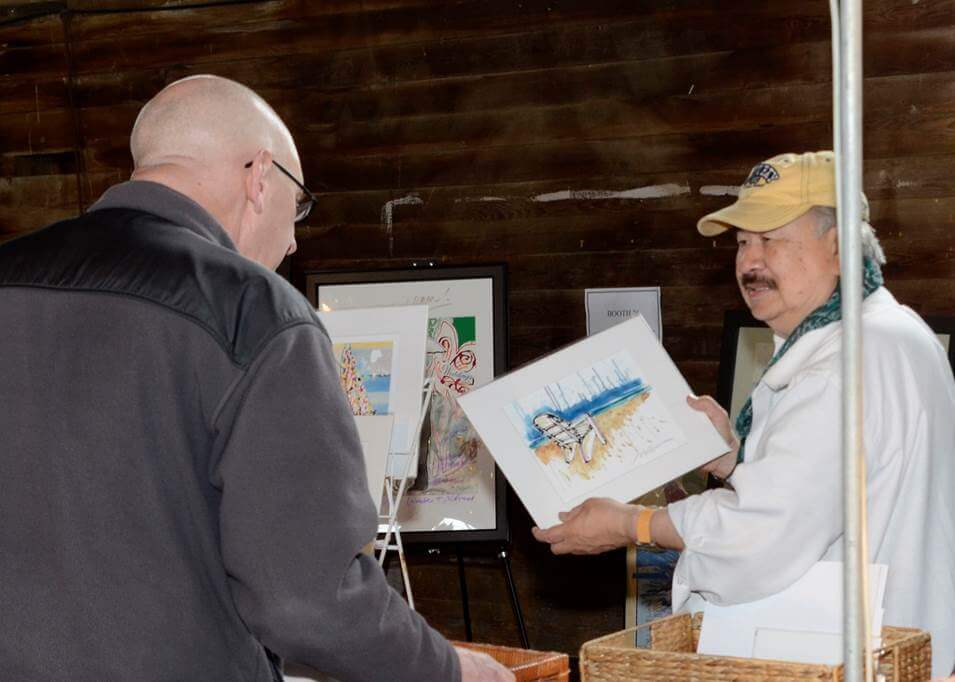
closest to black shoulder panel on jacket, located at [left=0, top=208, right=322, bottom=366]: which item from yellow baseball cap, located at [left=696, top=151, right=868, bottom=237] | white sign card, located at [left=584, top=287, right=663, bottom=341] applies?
yellow baseball cap, located at [left=696, top=151, right=868, bottom=237]

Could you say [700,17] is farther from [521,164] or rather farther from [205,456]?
[205,456]

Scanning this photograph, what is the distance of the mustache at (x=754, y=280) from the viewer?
2.38 metres

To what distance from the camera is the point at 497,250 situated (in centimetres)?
471

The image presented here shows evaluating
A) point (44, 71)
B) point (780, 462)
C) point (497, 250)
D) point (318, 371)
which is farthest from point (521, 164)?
point (318, 371)

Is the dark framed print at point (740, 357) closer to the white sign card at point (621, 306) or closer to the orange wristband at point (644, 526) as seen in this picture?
the white sign card at point (621, 306)

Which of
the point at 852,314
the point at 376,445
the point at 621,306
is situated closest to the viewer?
the point at 852,314

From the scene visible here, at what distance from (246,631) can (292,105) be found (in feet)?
11.9

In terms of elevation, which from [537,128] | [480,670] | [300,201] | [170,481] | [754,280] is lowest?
[480,670]

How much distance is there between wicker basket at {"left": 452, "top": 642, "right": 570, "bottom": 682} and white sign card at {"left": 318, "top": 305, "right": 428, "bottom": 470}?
1.40m

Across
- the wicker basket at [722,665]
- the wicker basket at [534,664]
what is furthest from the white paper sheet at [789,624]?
the wicker basket at [534,664]

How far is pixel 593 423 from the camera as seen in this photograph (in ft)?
8.55

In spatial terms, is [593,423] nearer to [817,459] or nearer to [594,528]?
[594,528]

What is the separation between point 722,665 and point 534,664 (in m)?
0.54
